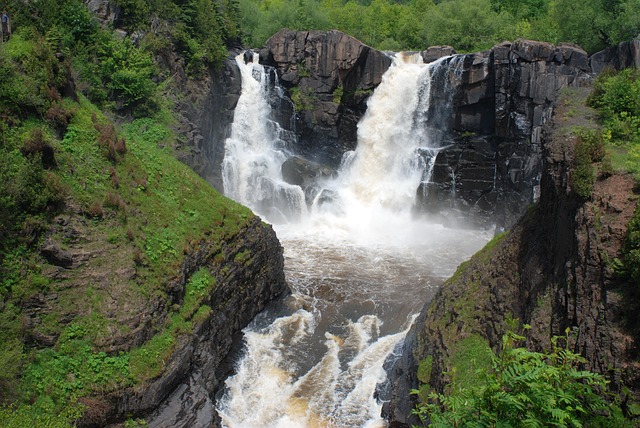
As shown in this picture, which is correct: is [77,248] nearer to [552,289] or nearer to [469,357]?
[469,357]

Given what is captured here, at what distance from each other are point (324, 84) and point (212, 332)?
22.7 meters

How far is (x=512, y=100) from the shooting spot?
29547 millimetres

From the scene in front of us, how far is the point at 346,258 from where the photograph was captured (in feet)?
84.4

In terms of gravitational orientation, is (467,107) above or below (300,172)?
above

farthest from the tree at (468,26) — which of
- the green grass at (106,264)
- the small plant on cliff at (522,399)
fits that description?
the small plant on cliff at (522,399)

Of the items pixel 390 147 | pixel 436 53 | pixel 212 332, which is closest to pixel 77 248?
pixel 212 332

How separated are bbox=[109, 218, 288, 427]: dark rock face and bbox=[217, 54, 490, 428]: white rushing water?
79 cm

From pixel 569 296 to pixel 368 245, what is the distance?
18.2 m

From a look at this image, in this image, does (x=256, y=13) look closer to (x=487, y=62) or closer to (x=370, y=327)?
(x=487, y=62)

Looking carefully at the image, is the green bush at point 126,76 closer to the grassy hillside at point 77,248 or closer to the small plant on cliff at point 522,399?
the grassy hillside at point 77,248

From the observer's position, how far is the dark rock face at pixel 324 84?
34.2 m

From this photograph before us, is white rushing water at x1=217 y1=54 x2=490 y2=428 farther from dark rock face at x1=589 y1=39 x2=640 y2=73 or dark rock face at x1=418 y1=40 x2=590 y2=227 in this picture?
dark rock face at x1=589 y1=39 x2=640 y2=73

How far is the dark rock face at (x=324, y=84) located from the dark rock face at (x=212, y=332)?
49.5 ft

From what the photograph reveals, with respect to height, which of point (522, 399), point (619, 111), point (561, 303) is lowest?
point (561, 303)
